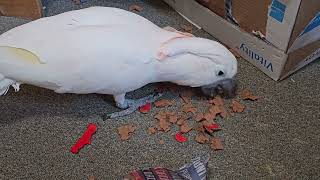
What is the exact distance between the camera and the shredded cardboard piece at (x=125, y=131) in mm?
1090

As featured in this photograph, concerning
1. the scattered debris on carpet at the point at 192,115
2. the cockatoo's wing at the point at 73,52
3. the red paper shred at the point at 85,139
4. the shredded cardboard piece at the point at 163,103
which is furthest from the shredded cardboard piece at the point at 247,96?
the red paper shred at the point at 85,139

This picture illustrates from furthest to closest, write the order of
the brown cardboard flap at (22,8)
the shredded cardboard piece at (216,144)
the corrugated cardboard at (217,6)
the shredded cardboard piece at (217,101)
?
the brown cardboard flap at (22,8), the corrugated cardboard at (217,6), the shredded cardboard piece at (217,101), the shredded cardboard piece at (216,144)

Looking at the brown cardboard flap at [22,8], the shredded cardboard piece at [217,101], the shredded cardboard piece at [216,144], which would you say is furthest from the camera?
the brown cardboard flap at [22,8]

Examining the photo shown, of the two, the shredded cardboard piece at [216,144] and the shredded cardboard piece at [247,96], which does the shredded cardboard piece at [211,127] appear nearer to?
the shredded cardboard piece at [216,144]

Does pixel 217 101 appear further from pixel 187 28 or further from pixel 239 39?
pixel 187 28

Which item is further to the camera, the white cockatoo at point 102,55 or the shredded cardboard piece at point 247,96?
the shredded cardboard piece at point 247,96

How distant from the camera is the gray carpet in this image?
1.02 metres

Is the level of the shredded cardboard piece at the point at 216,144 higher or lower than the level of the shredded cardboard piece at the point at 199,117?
lower

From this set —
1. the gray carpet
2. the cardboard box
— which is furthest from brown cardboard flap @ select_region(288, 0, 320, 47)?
the gray carpet

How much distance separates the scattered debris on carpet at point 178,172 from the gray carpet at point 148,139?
0.16 ft

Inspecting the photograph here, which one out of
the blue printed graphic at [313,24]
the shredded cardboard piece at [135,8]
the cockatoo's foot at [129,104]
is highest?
the blue printed graphic at [313,24]

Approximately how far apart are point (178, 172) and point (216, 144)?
151mm

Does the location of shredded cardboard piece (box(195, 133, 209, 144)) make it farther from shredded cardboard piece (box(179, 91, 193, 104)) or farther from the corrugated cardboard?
the corrugated cardboard

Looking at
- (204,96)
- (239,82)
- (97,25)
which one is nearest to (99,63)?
(97,25)
